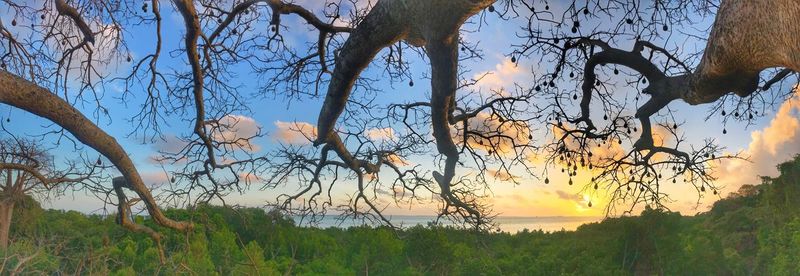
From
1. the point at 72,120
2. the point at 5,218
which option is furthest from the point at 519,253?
the point at 72,120

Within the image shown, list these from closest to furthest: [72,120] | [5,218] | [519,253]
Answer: [72,120]
[5,218]
[519,253]

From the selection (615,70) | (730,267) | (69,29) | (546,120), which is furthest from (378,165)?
(730,267)

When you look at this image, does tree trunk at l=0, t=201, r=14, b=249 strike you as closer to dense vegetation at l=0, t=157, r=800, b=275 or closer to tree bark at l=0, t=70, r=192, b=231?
dense vegetation at l=0, t=157, r=800, b=275

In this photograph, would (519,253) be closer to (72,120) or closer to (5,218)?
(5,218)

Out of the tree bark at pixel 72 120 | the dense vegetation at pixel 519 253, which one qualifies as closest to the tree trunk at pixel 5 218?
the dense vegetation at pixel 519 253

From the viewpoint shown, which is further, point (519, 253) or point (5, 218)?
point (519, 253)

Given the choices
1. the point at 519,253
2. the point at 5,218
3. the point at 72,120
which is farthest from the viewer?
the point at 519,253

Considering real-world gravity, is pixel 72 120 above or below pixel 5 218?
below

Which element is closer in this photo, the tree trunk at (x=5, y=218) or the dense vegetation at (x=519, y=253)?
the dense vegetation at (x=519, y=253)

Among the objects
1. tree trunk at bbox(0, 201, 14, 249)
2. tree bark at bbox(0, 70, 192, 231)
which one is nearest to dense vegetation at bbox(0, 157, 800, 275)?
tree trunk at bbox(0, 201, 14, 249)

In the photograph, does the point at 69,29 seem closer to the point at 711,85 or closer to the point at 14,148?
the point at 14,148

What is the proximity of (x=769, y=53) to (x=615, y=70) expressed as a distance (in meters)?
2.44

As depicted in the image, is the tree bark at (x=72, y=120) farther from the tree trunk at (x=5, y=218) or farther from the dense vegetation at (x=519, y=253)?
the tree trunk at (x=5, y=218)

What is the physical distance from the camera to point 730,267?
1884 centimetres
